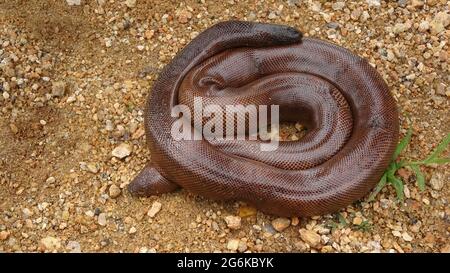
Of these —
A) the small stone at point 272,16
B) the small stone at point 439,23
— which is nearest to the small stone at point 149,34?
the small stone at point 272,16

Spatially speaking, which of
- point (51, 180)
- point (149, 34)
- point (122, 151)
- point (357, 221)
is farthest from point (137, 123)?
point (357, 221)

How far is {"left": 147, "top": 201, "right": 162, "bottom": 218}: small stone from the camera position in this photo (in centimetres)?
538

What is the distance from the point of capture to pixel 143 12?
21.7 ft

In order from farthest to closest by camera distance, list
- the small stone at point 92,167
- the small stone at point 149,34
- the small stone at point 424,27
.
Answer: the small stone at point 149,34 → the small stone at point 424,27 → the small stone at point 92,167

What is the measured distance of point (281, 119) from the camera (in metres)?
5.98

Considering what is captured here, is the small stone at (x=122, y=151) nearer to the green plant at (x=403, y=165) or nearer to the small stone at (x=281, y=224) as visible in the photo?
the small stone at (x=281, y=224)

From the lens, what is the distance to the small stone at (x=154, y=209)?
5.38 m

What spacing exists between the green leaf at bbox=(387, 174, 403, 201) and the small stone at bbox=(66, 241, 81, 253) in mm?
2827

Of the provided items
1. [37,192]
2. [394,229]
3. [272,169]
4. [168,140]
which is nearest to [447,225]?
[394,229]

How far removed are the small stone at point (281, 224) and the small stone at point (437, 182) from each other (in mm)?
1361

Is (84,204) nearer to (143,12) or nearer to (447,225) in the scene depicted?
(143,12)

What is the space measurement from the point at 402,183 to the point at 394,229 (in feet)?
1.50

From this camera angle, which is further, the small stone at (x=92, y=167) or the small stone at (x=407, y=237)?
the small stone at (x=92, y=167)

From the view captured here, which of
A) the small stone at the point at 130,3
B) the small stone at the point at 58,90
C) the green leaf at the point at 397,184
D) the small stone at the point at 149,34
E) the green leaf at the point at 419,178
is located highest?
the small stone at the point at 130,3
